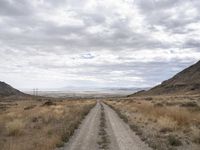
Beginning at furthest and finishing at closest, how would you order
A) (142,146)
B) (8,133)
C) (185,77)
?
(185,77) < (8,133) < (142,146)

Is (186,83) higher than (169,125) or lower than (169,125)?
higher

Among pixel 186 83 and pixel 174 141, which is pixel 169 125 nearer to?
pixel 174 141

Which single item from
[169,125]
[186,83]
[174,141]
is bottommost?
[174,141]

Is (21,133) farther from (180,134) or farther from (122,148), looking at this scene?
(180,134)

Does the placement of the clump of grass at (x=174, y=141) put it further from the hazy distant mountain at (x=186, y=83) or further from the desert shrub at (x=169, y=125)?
the hazy distant mountain at (x=186, y=83)

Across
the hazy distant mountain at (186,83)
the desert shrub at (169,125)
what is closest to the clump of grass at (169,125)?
the desert shrub at (169,125)

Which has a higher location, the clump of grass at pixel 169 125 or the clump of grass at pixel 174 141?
the clump of grass at pixel 169 125

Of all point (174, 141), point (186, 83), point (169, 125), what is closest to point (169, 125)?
point (169, 125)

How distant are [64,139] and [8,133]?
4847mm

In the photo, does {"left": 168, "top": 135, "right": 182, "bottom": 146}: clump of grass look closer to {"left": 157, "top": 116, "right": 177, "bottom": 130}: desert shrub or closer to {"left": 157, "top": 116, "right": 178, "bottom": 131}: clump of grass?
{"left": 157, "top": 116, "right": 178, "bottom": 131}: clump of grass

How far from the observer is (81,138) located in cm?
1773

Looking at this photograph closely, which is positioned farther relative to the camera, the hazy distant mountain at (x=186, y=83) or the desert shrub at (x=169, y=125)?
the hazy distant mountain at (x=186, y=83)

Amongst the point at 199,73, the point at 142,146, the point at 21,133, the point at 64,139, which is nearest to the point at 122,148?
the point at 142,146

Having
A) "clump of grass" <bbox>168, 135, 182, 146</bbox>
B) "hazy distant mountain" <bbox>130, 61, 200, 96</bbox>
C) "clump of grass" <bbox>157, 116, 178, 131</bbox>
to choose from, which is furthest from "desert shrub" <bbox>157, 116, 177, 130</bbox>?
"hazy distant mountain" <bbox>130, 61, 200, 96</bbox>
